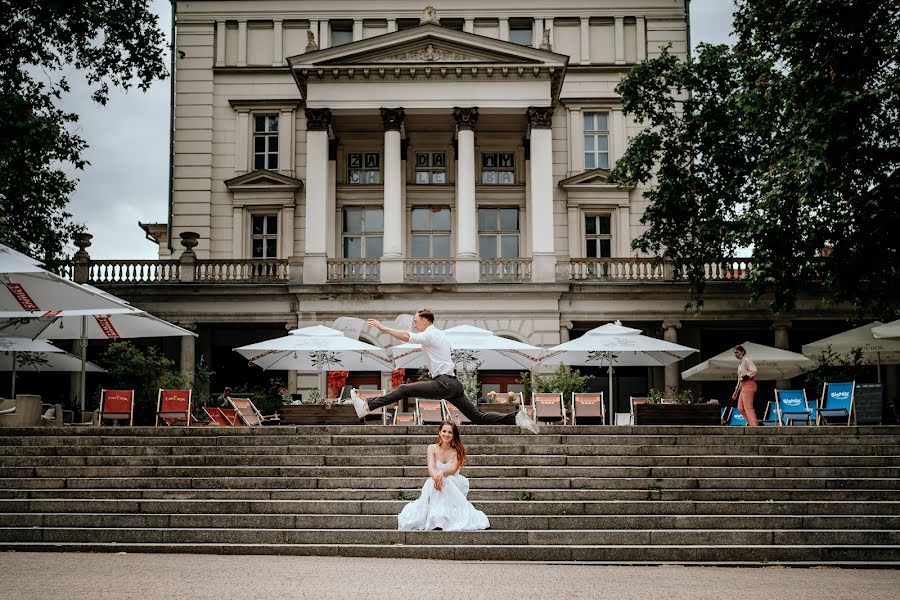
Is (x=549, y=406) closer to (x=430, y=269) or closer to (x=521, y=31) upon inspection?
(x=430, y=269)

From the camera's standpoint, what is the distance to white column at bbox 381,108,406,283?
3306 cm

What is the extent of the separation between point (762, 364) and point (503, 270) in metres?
9.87

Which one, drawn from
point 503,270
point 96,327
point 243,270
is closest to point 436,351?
point 96,327

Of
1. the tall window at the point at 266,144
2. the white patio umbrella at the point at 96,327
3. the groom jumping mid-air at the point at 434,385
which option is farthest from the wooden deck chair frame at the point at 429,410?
the tall window at the point at 266,144

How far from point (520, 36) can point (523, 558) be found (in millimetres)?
29091

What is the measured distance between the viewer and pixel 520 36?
124 ft

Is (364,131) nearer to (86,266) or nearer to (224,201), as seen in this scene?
(224,201)

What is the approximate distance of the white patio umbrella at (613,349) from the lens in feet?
75.3

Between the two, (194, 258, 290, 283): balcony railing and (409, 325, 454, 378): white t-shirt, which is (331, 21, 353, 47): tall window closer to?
(194, 258, 290, 283): balcony railing

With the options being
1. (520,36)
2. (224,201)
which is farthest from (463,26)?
(224,201)

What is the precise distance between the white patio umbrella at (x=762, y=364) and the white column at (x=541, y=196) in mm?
6607

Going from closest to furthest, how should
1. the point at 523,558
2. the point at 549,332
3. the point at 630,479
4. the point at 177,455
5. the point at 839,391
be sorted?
the point at 523,558, the point at 630,479, the point at 177,455, the point at 839,391, the point at 549,332

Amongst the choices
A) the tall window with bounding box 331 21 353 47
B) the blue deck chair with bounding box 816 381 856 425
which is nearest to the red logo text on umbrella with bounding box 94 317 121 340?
A: the blue deck chair with bounding box 816 381 856 425

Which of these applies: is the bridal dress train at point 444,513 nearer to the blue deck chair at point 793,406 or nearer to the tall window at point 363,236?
the blue deck chair at point 793,406
